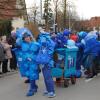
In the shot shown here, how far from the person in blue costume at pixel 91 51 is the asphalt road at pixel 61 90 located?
36cm

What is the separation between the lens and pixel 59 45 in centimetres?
1242

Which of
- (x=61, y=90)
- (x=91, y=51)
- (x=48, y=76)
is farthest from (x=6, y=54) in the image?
(x=48, y=76)

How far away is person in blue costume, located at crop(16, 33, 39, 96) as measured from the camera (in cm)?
1049

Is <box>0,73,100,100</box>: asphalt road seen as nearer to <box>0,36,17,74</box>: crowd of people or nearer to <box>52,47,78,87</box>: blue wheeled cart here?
<box>52,47,78,87</box>: blue wheeled cart

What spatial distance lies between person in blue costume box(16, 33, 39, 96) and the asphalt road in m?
0.43

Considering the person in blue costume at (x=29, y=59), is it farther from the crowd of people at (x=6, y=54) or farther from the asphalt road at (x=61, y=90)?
the crowd of people at (x=6, y=54)

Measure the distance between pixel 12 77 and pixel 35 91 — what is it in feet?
14.6

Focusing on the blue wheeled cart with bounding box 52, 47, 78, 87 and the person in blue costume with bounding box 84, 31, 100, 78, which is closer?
the blue wheeled cart with bounding box 52, 47, 78, 87

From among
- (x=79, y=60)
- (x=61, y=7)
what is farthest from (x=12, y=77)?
(x=61, y=7)

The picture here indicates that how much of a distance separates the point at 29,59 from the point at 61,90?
1.54 meters

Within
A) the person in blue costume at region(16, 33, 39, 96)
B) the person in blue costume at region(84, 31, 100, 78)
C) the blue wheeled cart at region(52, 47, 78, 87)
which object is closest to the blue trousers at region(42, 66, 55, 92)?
the person in blue costume at region(16, 33, 39, 96)

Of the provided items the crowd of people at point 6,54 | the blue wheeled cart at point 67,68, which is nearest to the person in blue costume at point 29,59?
the blue wheeled cart at point 67,68

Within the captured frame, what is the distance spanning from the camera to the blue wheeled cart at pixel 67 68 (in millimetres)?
11805

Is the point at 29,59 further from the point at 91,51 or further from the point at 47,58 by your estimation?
the point at 91,51
